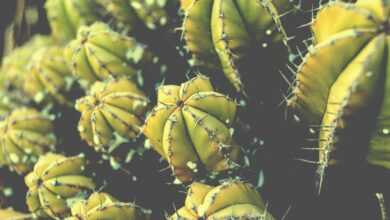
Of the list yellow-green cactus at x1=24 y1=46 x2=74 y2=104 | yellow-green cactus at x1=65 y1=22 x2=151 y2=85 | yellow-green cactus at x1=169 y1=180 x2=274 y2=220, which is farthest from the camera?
yellow-green cactus at x1=24 y1=46 x2=74 y2=104

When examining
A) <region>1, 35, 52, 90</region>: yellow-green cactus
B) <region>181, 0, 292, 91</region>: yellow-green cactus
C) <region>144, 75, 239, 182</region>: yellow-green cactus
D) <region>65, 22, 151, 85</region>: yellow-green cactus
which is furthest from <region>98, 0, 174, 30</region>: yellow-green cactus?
<region>1, 35, 52, 90</region>: yellow-green cactus

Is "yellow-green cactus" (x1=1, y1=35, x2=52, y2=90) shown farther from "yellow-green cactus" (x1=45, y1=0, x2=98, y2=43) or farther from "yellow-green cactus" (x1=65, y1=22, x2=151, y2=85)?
"yellow-green cactus" (x1=65, y1=22, x2=151, y2=85)

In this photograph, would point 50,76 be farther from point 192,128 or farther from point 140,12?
point 192,128

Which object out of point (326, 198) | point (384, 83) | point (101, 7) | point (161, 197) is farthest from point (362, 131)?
point (101, 7)

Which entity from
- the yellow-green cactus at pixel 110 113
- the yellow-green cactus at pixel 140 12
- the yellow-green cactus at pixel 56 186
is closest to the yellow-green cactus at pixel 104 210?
the yellow-green cactus at pixel 56 186

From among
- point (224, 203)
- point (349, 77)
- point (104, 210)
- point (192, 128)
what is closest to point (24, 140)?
point (104, 210)

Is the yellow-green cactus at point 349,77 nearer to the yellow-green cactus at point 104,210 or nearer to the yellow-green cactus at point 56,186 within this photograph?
the yellow-green cactus at point 104,210
